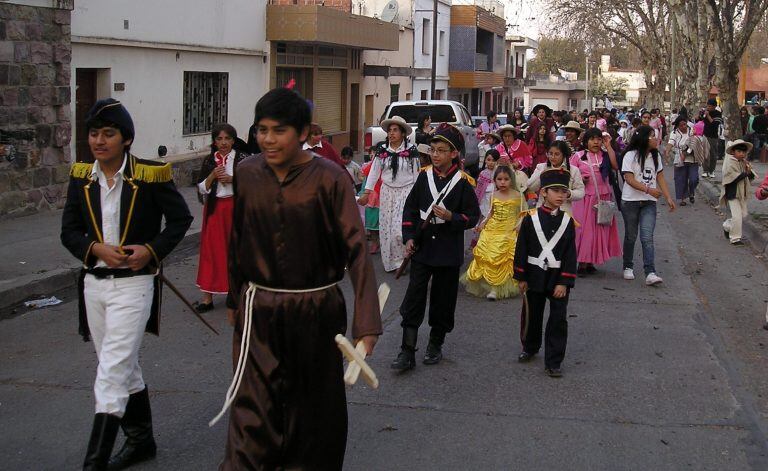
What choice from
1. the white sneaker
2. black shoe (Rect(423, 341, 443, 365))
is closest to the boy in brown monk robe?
black shoe (Rect(423, 341, 443, 365))

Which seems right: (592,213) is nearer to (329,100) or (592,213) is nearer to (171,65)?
(171,65)

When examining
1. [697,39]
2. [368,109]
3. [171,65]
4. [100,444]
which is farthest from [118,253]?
[368,109]

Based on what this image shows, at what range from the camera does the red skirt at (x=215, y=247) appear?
8.67m

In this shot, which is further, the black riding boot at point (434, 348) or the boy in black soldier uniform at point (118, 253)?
the black riding boot at point (434, 348)

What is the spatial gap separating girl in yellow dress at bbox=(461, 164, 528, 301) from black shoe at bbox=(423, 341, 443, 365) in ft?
8.57

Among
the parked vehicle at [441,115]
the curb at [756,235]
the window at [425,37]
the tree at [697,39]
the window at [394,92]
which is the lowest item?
the curb at [756,235]

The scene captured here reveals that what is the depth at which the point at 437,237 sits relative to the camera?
22.7ft

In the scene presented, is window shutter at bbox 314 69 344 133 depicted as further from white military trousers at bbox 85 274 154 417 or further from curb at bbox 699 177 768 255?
white military trousers at bbox 85 274 154 417

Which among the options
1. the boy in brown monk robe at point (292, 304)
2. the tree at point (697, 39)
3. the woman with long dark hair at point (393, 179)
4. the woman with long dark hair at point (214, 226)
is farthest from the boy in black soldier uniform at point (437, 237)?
the tree at point (697, 39)

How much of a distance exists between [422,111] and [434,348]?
16.1m

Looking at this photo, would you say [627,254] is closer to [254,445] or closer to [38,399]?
[38,399]

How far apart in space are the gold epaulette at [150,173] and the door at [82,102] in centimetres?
1161

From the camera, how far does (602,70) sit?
10181cm

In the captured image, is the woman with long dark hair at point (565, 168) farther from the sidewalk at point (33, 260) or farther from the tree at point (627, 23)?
the tree at point (627, 23)
